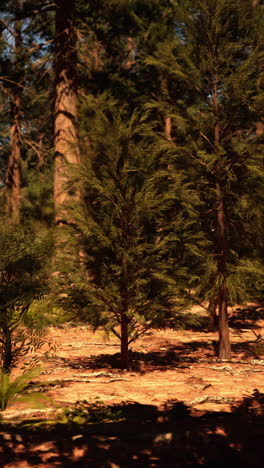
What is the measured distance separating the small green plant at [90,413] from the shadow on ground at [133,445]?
0.30 meters

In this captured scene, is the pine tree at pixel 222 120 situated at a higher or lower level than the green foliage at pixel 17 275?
higher

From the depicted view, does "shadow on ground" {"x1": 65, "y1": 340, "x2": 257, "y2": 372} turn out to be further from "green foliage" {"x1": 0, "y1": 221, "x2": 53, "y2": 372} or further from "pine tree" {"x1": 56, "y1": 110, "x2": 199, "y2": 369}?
"green foliage" {"x1": 0, "y1": 221, "x2": 53, "y2": 372}

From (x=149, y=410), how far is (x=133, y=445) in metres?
1.59

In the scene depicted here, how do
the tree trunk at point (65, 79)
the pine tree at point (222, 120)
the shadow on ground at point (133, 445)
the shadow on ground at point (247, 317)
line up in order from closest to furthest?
the shadow on ground at point (133, 445) < the pine tree at point (222, 120) < the tree trunk at point (65, 79) < the shadow on ground at point (247, 317)

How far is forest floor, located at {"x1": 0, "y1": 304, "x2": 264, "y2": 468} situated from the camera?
133 inches

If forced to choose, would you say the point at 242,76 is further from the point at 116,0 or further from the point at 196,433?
the point at 196,433

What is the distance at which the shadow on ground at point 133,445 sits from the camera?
3303 mm

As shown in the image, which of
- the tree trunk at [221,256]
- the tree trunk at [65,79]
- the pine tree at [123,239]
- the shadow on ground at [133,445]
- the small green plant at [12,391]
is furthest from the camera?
the tree trunk at [65,79]

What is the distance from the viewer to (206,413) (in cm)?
488

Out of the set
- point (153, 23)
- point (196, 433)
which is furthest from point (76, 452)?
point (153, 23)

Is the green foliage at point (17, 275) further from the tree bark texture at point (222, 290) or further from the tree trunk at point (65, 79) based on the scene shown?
the tree trunk at point (65, 79)

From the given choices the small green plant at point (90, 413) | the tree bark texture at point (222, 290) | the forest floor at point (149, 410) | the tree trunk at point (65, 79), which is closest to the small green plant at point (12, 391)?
the forest floor at point (149, 410)

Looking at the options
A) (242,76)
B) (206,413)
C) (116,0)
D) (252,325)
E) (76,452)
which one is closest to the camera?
(76,452)

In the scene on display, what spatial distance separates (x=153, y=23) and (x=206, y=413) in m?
11.9
